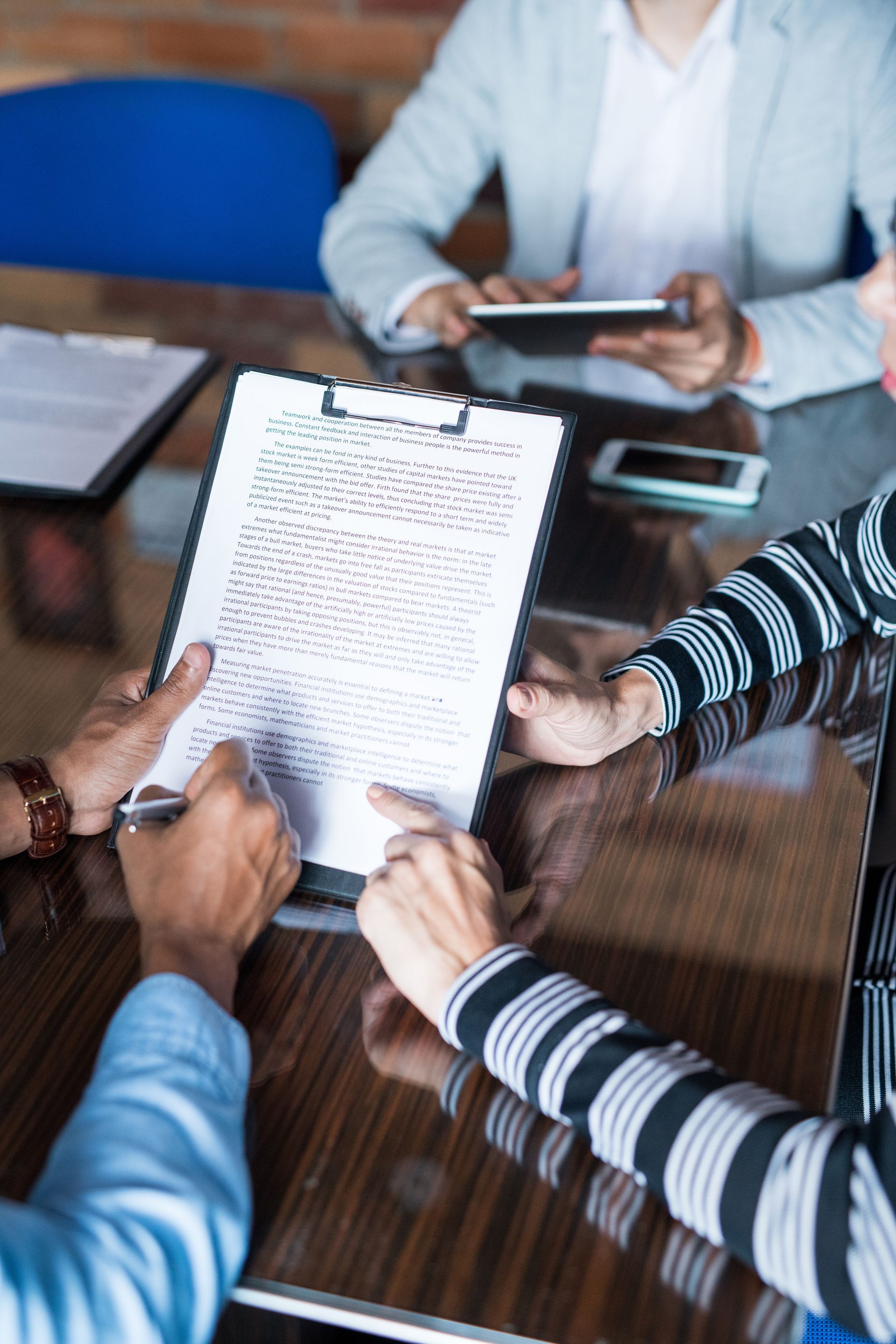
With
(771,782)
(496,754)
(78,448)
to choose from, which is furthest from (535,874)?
(78,448)

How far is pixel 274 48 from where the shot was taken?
2238 mm

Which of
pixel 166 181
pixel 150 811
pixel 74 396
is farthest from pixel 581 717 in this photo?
pixel 166 181

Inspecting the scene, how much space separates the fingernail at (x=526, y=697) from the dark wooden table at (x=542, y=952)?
0.09m

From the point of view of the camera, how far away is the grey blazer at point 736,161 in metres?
1.30

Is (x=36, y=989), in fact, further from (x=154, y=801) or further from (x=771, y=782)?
(x=771, y=782)

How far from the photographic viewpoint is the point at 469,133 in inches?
61.9

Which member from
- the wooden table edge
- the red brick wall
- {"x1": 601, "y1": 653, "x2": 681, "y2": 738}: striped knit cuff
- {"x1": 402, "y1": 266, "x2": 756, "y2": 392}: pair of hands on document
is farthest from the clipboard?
the red brick wall

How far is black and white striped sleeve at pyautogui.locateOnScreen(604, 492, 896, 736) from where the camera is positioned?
831 millimetres

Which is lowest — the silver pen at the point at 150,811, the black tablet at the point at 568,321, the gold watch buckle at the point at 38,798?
the gold watch buckle at the point at 38,798

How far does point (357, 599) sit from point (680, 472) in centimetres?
50

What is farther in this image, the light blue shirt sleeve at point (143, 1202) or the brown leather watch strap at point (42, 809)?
Answer: the brown leather watch strap at point (42, 809)

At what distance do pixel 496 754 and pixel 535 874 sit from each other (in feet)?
0.28

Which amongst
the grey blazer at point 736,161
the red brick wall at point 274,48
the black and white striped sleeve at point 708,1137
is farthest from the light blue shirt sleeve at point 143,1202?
the red brick wall at point 274,48

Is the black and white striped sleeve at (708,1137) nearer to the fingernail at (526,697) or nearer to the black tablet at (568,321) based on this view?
the fingernail at (526,697)
